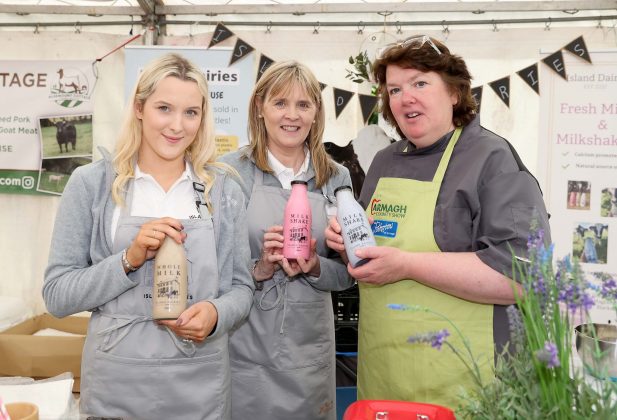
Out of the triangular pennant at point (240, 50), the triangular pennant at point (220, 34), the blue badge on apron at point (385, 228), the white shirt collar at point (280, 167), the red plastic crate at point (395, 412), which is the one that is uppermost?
the triangular pennant at point (220, 34)

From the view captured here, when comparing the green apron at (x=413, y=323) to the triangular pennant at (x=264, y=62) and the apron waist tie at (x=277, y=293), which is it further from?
the triangular pennant at (x=264, y=62)

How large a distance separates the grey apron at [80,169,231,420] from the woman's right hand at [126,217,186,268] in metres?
0.09

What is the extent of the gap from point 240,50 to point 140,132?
188cm

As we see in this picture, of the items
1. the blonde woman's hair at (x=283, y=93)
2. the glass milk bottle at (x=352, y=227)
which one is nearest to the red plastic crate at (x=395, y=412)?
the glass milk bottle at (x=352, y=227)

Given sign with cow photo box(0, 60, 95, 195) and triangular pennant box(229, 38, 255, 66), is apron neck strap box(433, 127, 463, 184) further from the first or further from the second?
sign with cow photo box(0, 60, 95, 195)

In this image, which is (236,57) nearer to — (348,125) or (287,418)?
(348,125)

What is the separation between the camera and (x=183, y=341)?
146 centimetres

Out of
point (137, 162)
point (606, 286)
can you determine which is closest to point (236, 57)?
point (137, 162)

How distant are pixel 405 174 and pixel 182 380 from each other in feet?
2.87

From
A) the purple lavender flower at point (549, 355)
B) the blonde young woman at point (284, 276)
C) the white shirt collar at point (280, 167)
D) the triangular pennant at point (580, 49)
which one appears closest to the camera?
the purple lavender flower at point (549, 355)

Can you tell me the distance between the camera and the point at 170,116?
1511 millimetres

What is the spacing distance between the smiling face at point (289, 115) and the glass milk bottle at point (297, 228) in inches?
12.3

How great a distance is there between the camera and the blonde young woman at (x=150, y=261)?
1.39 metres

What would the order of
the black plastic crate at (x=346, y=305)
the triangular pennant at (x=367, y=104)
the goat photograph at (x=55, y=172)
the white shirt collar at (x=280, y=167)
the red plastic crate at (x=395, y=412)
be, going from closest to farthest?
1. the red plastic crate at (x=395, y=412)
2. the white shirt collar at (x=280, y=167)
3. the black plastic crate at (x=346, y=305)
4. the triangular pennant at (x=367, y=104)
5. the goat photograph at (x=55, y=172)
